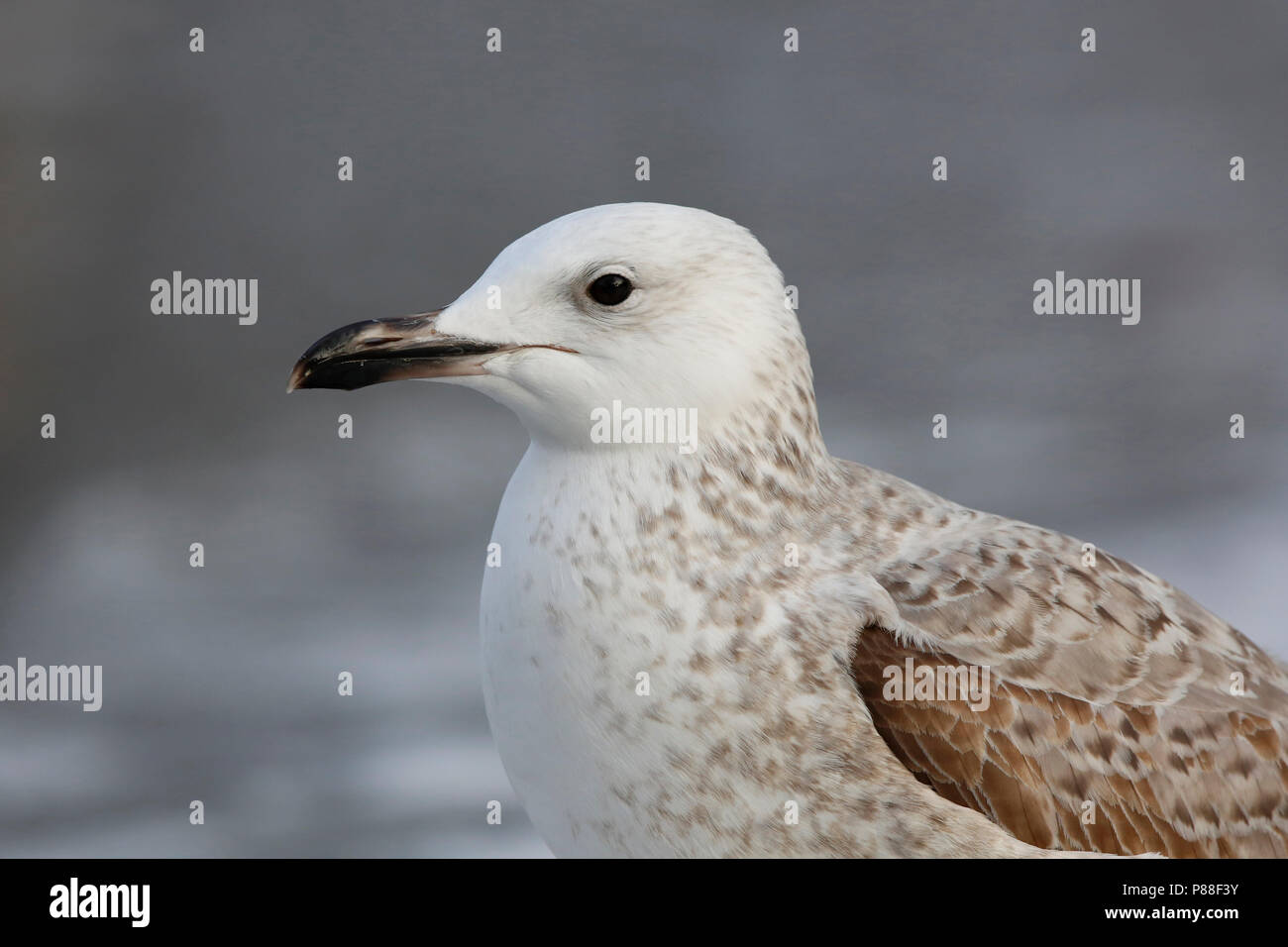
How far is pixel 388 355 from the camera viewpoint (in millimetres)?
2531

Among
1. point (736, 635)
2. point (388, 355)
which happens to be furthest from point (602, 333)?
point (736, 635)

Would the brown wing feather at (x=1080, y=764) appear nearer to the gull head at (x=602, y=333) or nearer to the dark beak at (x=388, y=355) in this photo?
the gull head at (x=602, y=333)

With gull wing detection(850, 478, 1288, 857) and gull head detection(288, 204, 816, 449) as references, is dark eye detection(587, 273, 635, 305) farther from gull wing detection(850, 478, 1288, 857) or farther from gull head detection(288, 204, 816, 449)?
gull wing detection(850, 478, 1288, 857)

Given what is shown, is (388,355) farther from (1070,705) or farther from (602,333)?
(1070,705)

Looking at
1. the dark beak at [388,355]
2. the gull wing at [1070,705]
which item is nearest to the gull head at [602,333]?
the dark beak at [388,355]

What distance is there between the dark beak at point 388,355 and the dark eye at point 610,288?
0.18 m

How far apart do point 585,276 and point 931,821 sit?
3.30 feet

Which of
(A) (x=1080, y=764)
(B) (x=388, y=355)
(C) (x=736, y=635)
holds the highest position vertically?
(B) (x=388, y=355)

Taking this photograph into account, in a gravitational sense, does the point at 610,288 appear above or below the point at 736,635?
above

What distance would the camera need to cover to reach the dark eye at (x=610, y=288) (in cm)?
252

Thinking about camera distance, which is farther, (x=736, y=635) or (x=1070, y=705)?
(x=1070, y=705)

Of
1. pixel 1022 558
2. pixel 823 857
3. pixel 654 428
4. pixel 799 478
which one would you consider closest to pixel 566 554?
pixel 654 428

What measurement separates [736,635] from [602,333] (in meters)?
0.52
